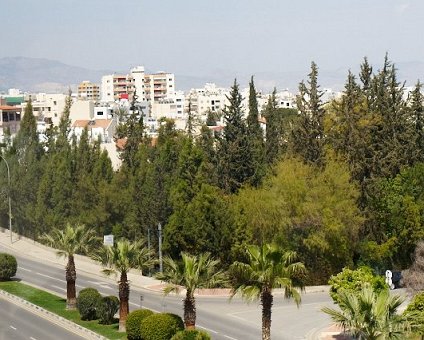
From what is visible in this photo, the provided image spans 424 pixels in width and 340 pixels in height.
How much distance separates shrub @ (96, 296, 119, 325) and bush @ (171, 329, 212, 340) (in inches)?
404

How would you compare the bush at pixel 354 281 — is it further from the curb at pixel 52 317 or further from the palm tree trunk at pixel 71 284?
the palm tree trunk at pixel 71 284

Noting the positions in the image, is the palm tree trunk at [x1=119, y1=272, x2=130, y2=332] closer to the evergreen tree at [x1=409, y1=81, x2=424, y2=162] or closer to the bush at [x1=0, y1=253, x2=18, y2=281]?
the bush at [x1=0, y1=253, x2=18, y2=281]

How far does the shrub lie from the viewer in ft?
167

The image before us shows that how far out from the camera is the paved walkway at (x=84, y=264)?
59.4 metres

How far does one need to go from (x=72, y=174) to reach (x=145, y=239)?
16.6 m

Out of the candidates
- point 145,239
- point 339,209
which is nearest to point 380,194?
point 339,209

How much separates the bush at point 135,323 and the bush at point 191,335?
4428mm

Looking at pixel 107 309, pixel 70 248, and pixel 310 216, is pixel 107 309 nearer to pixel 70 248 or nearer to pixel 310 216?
pixel 70 248

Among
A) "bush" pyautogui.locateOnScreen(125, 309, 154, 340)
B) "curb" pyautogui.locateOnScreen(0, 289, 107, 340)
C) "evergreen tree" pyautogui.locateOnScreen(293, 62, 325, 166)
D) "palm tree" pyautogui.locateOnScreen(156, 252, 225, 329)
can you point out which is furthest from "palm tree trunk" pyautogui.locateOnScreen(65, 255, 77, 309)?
"evergreen tree" pyautogui.locateOnScreen(293, 62, 325, 166)

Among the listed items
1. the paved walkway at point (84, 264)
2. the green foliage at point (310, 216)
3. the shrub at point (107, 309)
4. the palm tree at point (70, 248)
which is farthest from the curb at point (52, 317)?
the green foliage at point (310, 216)

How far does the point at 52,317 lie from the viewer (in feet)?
176

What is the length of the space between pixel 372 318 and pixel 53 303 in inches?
1275

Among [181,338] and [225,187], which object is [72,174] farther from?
[181,338]

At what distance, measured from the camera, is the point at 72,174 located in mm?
83188
